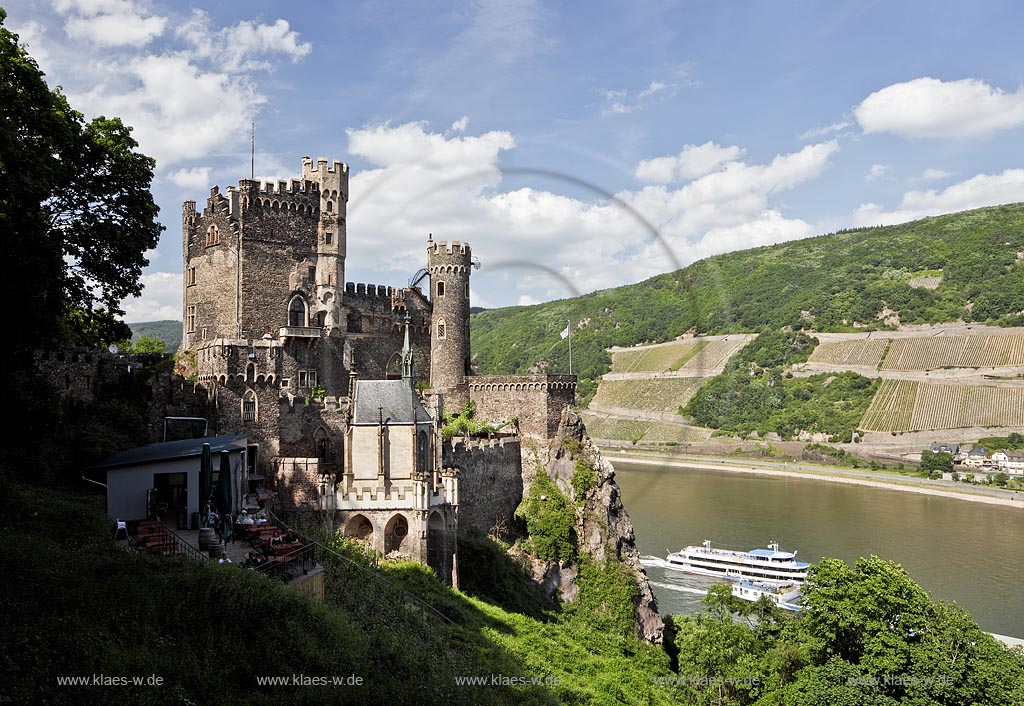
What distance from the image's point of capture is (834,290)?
13962 cm

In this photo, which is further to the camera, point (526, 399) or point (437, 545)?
point (526, 399)

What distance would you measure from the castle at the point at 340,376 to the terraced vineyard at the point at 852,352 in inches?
3908

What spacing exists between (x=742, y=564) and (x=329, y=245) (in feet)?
125

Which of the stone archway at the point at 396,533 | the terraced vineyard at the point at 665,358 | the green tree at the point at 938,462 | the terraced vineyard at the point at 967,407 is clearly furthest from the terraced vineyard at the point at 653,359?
the stone archway at the point at 396,533

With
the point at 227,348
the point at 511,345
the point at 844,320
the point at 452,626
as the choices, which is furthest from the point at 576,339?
the point at 844,320

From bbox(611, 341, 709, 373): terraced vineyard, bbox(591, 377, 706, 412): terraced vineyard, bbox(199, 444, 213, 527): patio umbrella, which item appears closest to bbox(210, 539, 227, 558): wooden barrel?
bbox(199, 444, 213, 527): patio umbrella

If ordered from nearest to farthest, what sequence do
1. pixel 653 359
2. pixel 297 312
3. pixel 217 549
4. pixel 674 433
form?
1. pixel 217 549
2. pixel 297 312
3. pixel 653 359
4. pixel 674 433

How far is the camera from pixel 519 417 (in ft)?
134

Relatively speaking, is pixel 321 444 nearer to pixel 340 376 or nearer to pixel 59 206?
pixel 340 376

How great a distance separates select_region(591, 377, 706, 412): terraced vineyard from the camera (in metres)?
99.6

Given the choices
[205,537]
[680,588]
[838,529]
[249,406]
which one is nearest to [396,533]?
[249,406]

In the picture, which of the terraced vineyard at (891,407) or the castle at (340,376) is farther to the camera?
the terraced vineyard at (891,407)

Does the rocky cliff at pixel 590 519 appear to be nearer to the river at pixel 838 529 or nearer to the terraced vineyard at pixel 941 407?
the river at pixel 838 529

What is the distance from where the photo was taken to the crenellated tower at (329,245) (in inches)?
1496
